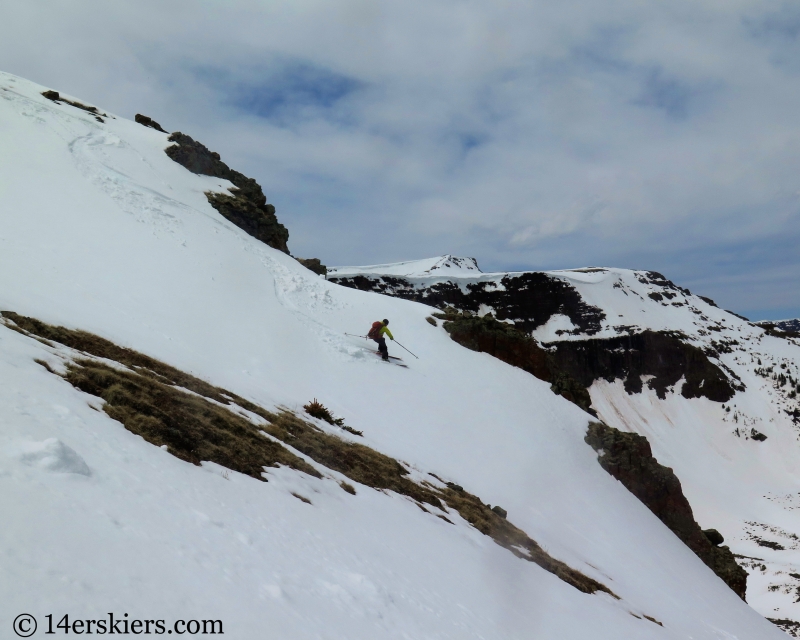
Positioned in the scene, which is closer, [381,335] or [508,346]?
[381,335]

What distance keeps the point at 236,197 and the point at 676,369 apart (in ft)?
A: 230

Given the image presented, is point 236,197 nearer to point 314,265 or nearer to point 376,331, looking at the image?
point 314,265

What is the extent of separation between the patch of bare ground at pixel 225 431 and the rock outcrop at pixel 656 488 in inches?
506

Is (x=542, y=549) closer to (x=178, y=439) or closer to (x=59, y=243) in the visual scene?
(x=178, y=439)

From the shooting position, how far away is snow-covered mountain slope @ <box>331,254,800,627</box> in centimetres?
6128

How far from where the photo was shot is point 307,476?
335 inches

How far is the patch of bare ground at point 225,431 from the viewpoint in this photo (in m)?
7.30

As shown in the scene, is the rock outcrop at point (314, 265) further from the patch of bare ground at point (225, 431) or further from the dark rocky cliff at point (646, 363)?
the dark rocky cliff at point (646, 363)

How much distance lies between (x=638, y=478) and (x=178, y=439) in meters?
24.0

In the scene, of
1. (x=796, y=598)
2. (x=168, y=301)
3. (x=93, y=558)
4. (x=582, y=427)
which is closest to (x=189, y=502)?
(x=93, y=558)

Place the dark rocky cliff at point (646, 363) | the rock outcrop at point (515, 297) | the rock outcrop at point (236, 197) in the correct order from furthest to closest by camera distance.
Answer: the rock outcrop at point (515, 297), the dark rocky cliff at point (646, 363), the rock outcrop at point (236, 197)

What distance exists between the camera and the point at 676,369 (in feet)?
253

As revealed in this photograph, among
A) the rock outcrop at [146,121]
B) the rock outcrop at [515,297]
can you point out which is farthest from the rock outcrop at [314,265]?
the rock outcrop at [515,297]

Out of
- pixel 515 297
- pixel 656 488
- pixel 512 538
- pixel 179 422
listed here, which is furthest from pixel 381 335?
pixel 515 297
